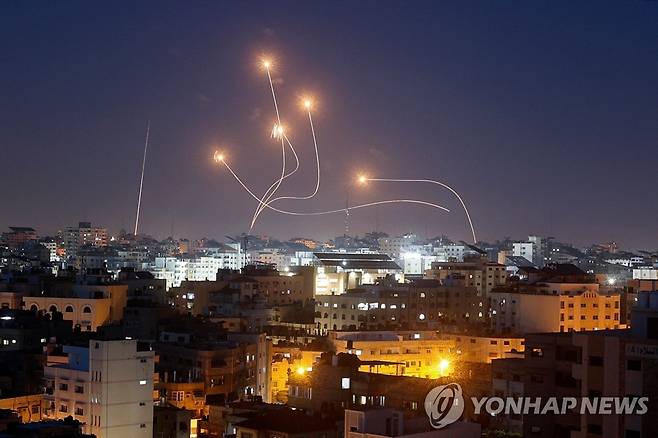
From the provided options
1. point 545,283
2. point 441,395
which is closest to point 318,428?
point 441,395

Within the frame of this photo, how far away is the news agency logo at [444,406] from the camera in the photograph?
9945 millimetres

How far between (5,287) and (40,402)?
1099 centimetres

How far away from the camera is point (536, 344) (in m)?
12.2

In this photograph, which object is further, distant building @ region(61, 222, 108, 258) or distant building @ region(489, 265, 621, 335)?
distant building @ region(61, 222, 108, 258)

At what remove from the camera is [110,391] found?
12672mm

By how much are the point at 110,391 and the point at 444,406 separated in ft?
13.7

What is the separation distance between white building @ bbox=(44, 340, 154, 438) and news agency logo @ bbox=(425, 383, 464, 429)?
364 centimetres

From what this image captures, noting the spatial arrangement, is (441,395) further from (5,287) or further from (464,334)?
(5,287)

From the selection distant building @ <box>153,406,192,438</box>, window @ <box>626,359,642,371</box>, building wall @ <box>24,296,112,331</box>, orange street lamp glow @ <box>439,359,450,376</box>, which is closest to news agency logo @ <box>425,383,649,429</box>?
window @ <box>626,359,642,371</box>

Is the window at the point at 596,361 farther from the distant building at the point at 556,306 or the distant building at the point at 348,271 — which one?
the distant building at the point at 348,271

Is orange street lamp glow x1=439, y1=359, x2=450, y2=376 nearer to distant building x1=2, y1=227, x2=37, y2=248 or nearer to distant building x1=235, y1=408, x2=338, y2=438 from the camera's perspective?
distant building x1=235, y1=408, x2=338, y2=438

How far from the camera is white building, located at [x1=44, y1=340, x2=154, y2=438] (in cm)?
1262

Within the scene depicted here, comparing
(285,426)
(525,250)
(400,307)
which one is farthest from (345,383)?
(525,250)

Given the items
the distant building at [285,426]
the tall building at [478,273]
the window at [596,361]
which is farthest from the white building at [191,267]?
the window at [596,361]
